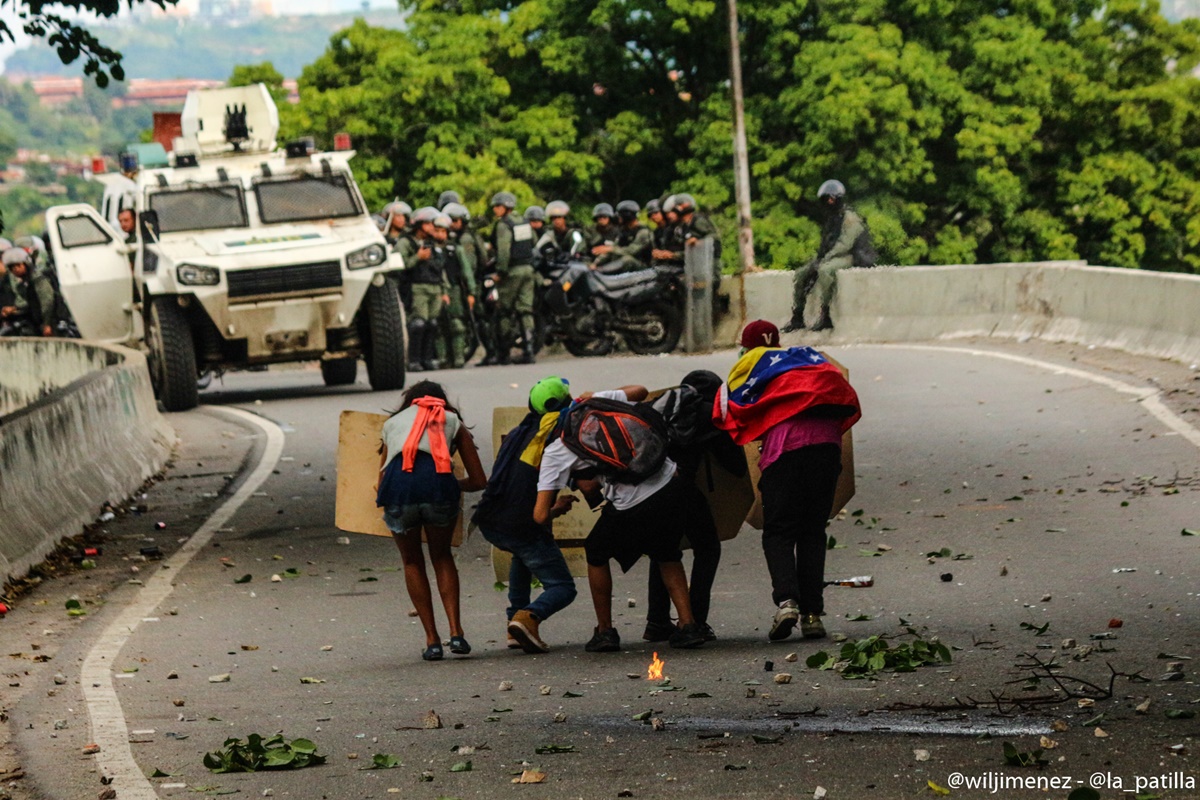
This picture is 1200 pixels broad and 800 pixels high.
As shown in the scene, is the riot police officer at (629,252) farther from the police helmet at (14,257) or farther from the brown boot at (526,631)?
the brown boot at (526,631)

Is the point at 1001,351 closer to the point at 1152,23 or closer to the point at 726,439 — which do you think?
the point at 726,439

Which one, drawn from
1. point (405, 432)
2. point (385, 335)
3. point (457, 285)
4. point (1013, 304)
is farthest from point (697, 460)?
point (457, 285)

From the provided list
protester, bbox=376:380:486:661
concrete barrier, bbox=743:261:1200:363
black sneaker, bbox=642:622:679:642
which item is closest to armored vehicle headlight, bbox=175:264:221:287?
concrete barrier, bbox=743:261:1200:363

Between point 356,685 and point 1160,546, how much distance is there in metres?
4.56

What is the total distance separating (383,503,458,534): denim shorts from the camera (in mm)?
9219

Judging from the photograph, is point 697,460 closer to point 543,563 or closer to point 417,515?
point 543,563

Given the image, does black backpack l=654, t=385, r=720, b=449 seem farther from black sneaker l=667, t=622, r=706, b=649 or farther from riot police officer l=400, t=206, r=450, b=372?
riot police officer l=400, t=206, r=450, b=372

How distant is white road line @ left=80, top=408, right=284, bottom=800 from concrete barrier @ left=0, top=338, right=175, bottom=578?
791mm

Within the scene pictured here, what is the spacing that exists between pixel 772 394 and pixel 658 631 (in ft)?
4.13

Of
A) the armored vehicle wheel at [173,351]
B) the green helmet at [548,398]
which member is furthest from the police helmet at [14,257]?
the green helmet at [548,398]

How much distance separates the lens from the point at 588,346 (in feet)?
86.1

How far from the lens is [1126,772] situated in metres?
5.93

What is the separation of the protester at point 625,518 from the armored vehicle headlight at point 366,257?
12.5 m

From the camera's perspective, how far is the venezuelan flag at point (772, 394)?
900 cm
